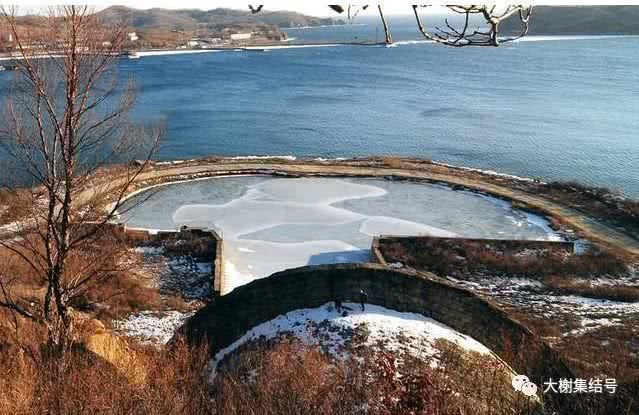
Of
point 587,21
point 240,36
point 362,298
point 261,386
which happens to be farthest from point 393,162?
point 240,36

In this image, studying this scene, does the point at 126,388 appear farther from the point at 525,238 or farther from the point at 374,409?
the point at 525,238

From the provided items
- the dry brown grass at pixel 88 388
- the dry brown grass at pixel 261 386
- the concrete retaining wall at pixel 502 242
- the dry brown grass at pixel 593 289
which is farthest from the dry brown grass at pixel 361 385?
the concrete retaining wall at pixel 502 242

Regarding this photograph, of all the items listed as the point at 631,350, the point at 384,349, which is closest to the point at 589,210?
the point at 631,350

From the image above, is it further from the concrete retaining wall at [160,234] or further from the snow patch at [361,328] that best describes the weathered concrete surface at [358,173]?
the snow patch at [361,328]

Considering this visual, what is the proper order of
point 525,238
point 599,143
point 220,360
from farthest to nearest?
point 599,143, point 525,238, point 220,360

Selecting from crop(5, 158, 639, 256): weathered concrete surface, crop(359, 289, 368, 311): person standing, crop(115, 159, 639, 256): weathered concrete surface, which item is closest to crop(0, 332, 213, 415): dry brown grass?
crop(359, 289, 368, 311): person standing

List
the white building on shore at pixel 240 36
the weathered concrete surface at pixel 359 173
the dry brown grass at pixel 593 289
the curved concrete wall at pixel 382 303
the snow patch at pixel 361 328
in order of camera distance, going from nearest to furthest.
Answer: the snow patch at pixel 361 328
the curved concrete wall at pixel 382 303
the dry brown grass at pixel 593 289
the weathered concrete surface at pixel 359 173
the white building on shore at pixel 240 36

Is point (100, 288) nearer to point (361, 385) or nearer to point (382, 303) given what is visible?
point (382, 303)
